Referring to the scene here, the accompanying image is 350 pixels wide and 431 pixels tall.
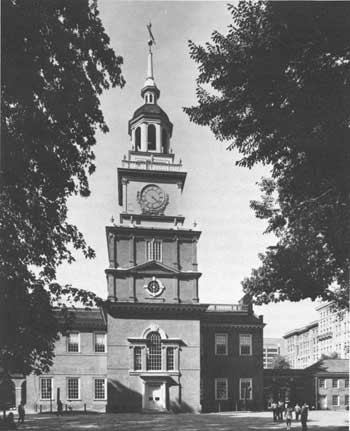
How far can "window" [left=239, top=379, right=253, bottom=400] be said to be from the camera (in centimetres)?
4603

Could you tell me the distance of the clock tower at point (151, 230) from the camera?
42.8 m

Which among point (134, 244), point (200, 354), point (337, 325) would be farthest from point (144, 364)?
point (337, 325)

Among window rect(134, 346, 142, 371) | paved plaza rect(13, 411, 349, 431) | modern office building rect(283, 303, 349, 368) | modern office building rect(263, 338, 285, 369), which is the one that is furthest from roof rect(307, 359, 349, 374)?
modern office building rect(263, 338, 285, 369)

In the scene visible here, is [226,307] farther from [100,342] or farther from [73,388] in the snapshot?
[73,388]

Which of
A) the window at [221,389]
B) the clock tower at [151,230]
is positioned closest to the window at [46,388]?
the clock tower at [151,230]

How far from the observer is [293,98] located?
10.2 metres

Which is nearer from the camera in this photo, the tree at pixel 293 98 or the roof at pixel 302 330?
the tree at pixel 293 98

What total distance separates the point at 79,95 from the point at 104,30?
159cm

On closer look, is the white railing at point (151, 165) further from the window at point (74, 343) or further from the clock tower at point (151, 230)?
the window at point (74, 343)

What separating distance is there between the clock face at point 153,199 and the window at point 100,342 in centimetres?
1166

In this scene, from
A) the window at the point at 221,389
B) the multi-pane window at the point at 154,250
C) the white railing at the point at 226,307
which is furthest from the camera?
the white railing at the point at 226,307

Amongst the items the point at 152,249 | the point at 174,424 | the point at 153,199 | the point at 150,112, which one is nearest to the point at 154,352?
the point at 152,249

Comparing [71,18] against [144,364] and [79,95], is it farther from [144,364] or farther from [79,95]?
[144,364]

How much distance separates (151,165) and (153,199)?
3037 mm
